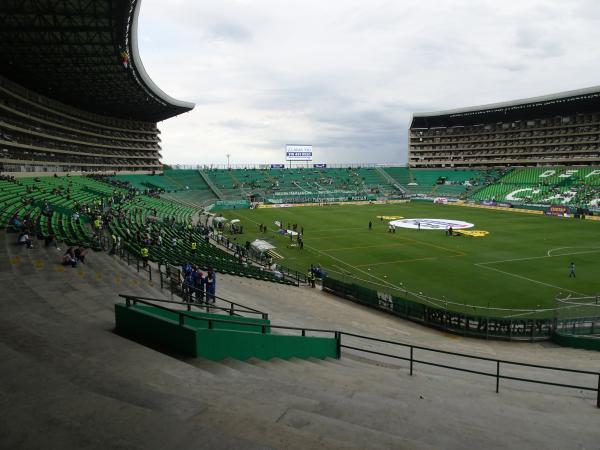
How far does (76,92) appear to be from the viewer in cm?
6625

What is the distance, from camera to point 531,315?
21.8 metres

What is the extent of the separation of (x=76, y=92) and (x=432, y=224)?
56626 mm

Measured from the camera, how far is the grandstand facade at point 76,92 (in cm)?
3438

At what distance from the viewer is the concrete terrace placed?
4.49 m

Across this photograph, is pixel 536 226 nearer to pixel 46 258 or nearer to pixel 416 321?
pixel 416 321

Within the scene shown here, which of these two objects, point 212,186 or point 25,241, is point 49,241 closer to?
point 25,241

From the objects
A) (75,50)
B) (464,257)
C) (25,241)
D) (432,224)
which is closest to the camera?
(25,241)

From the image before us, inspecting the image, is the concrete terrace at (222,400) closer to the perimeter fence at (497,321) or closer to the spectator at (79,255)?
the spectator at (79,255)

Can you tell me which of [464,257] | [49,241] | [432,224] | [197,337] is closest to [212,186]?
[432,224]

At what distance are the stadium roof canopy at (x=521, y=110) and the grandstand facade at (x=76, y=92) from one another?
7275cm

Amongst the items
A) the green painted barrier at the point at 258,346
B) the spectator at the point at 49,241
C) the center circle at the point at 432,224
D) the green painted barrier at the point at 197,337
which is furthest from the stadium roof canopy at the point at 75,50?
the center circle at the point at 432,224

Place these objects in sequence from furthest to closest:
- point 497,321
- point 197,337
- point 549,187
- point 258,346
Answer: point 549,187 → point 497,321 → point 258,346 → point 197,337

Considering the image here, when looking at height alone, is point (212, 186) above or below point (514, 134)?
below

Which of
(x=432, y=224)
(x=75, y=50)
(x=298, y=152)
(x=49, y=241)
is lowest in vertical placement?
(x=432, y=224)
